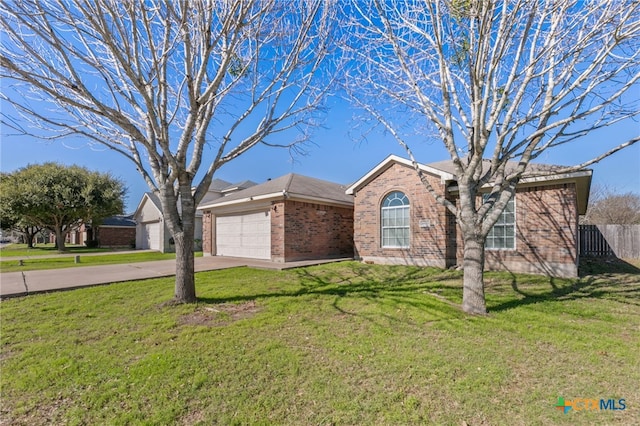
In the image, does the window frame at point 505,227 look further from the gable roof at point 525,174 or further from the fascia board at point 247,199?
the fascia board at point 247,199

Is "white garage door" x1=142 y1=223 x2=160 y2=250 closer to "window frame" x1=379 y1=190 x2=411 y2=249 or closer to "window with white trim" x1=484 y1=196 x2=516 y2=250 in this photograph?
"window frame" x1=379 y1=190 x2=411 y2=249

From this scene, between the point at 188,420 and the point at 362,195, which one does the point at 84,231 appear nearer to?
the point at 362,195

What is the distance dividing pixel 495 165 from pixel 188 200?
5.96 meters

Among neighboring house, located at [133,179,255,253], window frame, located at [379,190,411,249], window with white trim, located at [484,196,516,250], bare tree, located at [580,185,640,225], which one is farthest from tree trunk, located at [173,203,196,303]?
bare tree, located at [580,185,640,225]

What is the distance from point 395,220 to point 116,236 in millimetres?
30480

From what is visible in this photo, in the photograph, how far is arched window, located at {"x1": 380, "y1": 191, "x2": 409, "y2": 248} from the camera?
11734 millimetres

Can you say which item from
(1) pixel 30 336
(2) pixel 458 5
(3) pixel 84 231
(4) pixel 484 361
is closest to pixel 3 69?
(1) pixel 30 336

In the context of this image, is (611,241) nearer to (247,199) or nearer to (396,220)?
(396,220)

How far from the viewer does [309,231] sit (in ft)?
43.9

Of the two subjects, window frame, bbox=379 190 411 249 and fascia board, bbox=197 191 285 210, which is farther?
fascia board, bbox=197 191 285 210

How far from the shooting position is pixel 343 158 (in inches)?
390

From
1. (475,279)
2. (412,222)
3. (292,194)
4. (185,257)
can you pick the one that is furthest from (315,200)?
(475,279)

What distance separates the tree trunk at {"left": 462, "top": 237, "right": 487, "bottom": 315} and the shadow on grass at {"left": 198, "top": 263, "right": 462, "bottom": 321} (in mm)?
287

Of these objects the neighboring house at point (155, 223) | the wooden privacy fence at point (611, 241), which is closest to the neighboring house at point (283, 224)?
the neighboring house at point (155, 223)
